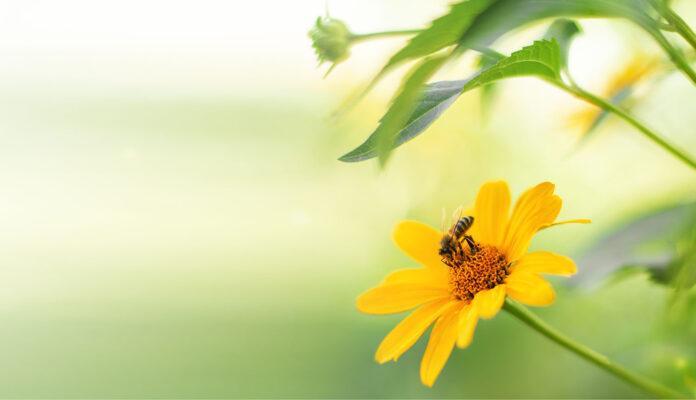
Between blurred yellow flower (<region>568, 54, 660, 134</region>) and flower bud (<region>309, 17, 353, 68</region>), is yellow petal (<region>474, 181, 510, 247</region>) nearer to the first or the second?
flower bud (<region>309, 17, 353, 68</region>)

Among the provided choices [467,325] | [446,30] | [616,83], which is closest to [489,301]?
[467,325]

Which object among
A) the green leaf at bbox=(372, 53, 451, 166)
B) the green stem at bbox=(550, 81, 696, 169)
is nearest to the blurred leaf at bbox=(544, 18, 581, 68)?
the green stem at bbox=(550, 81, 696, 169)

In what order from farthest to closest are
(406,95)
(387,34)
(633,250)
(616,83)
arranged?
(616,83) < (633,250) < (387,34) < (406,95)

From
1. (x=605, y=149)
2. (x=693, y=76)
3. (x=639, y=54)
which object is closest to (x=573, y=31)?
(x=693, y=76)

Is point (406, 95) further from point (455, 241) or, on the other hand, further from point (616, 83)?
point (616, 83)

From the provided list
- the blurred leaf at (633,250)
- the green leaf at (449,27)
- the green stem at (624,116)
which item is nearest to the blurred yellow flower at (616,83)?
the blurred leaf at (633,250)

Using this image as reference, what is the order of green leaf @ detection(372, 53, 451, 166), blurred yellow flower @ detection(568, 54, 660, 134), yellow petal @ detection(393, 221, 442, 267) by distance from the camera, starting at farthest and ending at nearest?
blurred yellow flower @ detection(568, 54, 660, 134) → yellow petal @ detection(393, 221, 442, 267) → green leaf @ detection(372, 53, 451, 166)
